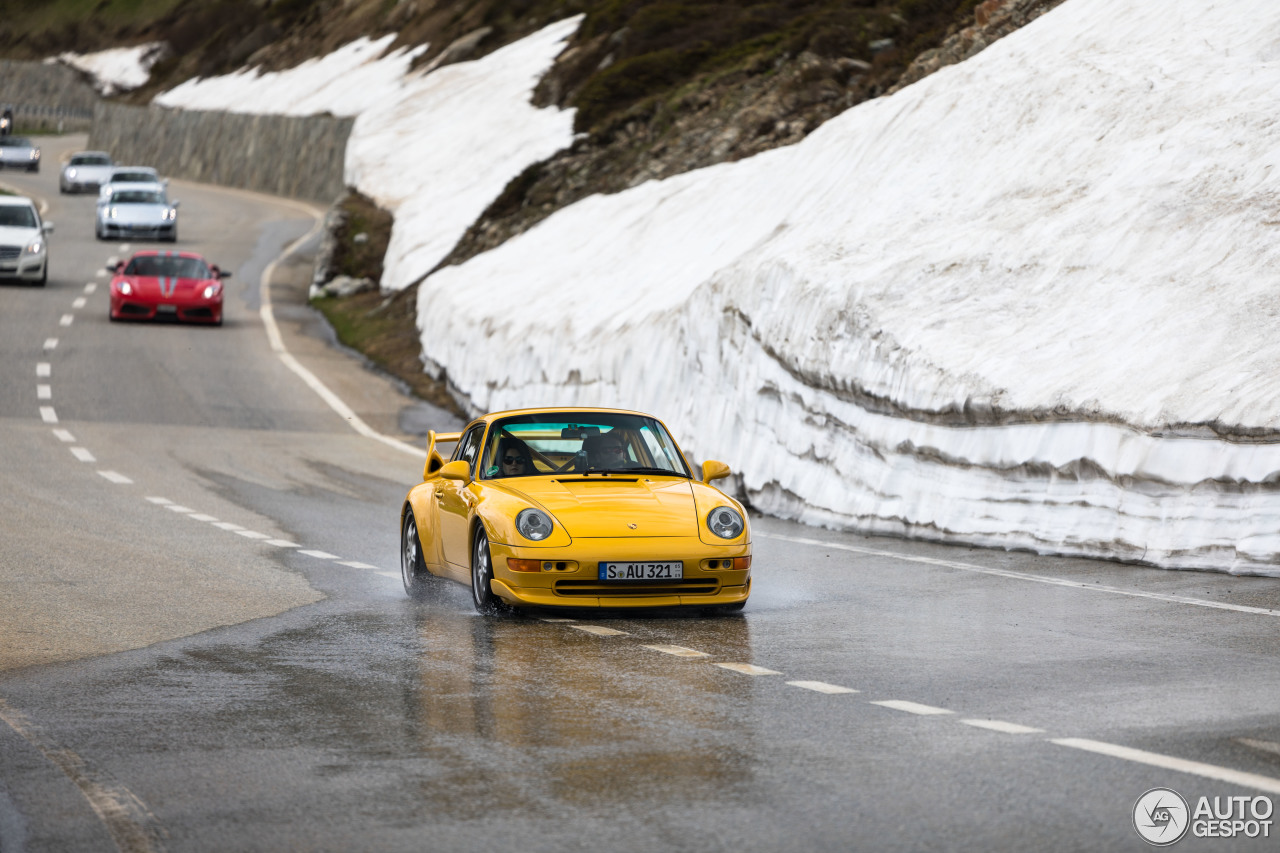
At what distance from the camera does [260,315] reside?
39438 mm

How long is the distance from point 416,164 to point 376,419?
921 inches

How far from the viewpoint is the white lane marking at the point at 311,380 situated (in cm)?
2523

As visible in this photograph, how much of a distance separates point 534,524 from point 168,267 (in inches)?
1125

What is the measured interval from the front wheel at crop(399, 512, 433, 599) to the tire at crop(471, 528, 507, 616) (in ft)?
3.64

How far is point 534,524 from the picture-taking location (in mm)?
10453

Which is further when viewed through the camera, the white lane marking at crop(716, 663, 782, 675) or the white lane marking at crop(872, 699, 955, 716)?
the white lane marking at crop(716, 663, 782, 675)

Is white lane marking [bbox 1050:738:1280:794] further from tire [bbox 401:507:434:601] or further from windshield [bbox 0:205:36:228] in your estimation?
windshield [bbox 0:205:36:228]

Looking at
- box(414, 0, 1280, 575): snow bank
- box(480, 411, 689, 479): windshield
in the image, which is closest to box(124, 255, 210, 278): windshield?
box(414, 0, 1280, 575): snow bank

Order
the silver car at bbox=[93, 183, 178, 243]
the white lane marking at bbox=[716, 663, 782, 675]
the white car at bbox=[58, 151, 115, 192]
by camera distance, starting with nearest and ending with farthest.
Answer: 1. the white lane marking at bbox=[716, 663, 782, 675]
2. the silver car at bbox=[93, 183, 178, 243]
3. the white car at bbox=[58, 151, 115, 192]

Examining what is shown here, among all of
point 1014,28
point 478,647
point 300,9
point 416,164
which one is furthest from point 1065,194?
point 300,9

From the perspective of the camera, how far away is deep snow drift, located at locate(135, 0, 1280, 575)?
13922 mm

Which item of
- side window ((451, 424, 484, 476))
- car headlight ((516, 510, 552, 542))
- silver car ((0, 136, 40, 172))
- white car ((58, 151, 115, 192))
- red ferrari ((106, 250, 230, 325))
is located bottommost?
car headlight ((516, 510, 552, 542))

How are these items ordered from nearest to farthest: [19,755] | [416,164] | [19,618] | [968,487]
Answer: [19,755], [19,618], [968,487], [416,164]

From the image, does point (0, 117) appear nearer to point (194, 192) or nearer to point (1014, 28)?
point (194, 192)
